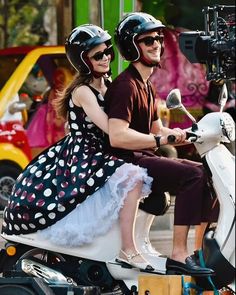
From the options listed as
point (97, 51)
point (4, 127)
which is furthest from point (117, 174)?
point (4, 127)

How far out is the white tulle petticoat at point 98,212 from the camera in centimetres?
678

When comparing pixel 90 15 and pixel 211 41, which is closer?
pixel 211 41

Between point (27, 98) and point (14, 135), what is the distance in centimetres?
98

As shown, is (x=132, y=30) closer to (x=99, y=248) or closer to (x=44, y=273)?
(x=99, y=248)

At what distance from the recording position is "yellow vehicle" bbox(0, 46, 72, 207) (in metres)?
12.8

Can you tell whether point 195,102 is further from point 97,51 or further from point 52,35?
point 97,51

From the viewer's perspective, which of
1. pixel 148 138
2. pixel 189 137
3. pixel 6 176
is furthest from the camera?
pixel 6 176

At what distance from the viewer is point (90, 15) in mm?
11055

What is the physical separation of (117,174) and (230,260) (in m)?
0.89

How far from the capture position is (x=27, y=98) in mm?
13766

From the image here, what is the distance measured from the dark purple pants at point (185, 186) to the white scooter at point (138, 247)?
20 centimetres

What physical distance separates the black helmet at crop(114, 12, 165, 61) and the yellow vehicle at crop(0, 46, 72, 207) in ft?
19.5

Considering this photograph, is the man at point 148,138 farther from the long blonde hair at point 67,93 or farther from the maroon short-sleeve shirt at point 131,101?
the long blonde hair at point 67,93

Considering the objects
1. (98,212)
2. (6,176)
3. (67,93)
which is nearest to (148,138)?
(98,212)
